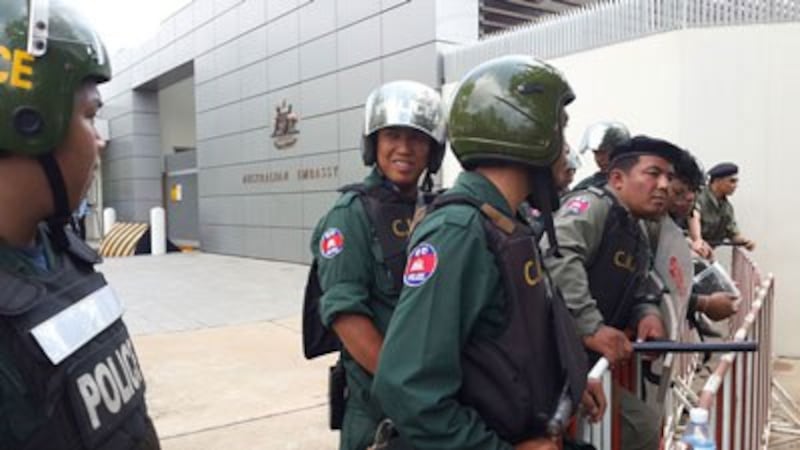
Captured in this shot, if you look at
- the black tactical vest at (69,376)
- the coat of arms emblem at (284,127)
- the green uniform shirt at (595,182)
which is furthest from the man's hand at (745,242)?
the coat of arms emblem at (284,127)

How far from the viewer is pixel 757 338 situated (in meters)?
3.39

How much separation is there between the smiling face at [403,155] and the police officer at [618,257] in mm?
576

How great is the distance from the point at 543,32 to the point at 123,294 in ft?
23.3

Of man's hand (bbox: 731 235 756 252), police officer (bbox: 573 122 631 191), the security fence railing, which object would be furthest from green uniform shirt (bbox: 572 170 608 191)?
the security fence railing

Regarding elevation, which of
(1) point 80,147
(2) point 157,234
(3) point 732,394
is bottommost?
(2) point 157,234

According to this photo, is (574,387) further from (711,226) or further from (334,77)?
(334,77)

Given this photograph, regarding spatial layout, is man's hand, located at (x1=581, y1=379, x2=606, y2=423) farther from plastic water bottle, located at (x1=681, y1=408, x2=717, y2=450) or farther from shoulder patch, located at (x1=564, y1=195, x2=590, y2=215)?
shoulder patch, located at (x1=564, y1=195, x2=590, y2=215)

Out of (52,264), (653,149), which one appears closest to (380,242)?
(52,264)

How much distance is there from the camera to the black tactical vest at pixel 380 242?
2.08m

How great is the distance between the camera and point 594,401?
1.74m

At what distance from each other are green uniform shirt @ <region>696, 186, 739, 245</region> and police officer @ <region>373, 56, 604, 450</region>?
4769mm

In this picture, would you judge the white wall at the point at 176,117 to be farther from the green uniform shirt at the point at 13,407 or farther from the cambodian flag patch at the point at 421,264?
the green uniform shirt at the point at 13,407

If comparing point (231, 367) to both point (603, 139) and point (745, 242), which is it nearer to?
point (603, 139)

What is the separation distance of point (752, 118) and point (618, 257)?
4.39m
